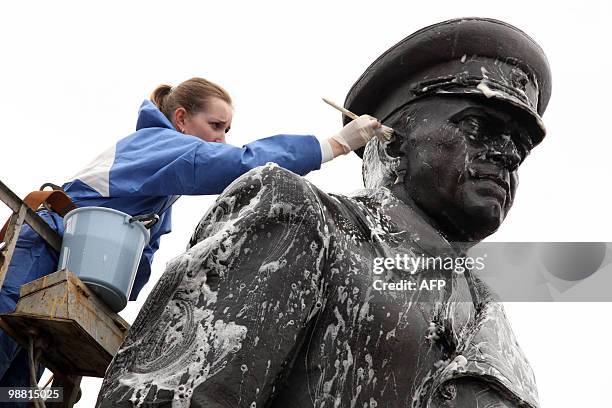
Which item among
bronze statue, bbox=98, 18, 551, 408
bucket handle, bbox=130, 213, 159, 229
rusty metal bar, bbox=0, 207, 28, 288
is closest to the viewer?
bronze statue, bbox=98, 18, 551, 408

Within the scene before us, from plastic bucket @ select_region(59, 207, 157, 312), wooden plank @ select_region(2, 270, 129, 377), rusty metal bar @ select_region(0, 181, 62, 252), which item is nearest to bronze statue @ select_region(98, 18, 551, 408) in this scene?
wooden plank @ select_region(2, 270, 129, 377)

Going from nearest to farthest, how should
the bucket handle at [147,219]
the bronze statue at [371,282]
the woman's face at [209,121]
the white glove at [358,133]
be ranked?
the bronze statue at [371,282]
the white glove at [358,133]
the bucket handle at [147,219]
the woman's face at [209,121]

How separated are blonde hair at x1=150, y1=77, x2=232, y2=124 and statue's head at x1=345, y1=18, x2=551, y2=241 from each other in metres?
1.78

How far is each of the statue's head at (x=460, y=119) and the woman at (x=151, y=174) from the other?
1.62ft

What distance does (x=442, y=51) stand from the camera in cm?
477

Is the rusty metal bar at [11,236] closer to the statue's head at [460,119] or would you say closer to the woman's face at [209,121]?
the woman's face at [209,121]

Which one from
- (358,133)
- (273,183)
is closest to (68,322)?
(358,133)

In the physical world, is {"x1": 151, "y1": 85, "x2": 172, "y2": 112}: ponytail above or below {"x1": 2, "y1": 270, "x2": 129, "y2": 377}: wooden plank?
above

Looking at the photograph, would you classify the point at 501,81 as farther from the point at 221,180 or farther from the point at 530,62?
the point at 221,180

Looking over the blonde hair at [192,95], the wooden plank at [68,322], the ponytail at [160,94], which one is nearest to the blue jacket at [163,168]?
the blonde hair at [192,95]

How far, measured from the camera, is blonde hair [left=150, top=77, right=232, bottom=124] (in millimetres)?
6555

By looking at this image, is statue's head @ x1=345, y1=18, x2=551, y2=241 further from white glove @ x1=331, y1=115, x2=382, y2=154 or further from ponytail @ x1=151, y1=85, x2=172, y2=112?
ponytail @ x1=151, y1=85, x2=172, y2=112

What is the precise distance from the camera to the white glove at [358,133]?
190 inches

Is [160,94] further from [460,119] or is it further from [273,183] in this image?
[273,183]
